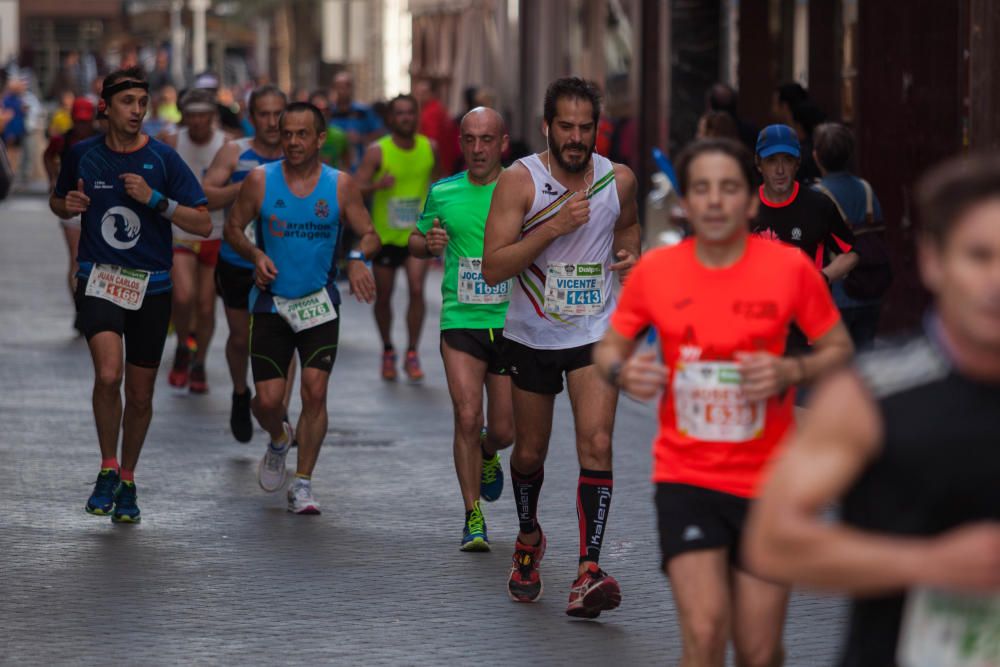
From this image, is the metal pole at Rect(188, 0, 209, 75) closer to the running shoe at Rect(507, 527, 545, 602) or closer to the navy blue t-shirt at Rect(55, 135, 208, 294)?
the navy blue t-shirt at Rect(55, 135, 208, 294)

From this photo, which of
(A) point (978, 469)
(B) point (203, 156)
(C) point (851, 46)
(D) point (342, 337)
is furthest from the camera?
(D) point (342, 337)

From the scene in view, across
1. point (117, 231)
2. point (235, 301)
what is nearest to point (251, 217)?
point (117, 231)

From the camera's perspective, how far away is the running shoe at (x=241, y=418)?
37.1 feet

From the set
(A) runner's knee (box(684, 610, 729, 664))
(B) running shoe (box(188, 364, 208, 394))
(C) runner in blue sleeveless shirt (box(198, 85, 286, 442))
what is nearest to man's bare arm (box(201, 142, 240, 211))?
(C) runner in blue sleeveless shirt (box(198, 85, 286, 442))

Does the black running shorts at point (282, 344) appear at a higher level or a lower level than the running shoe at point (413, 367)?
higher

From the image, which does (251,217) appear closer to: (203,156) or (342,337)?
(203,156)

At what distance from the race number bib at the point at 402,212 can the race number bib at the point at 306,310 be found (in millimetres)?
5431

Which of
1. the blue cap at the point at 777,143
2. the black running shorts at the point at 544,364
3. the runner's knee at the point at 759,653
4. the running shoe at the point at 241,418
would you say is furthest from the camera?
the running shoe at the point at 241,418

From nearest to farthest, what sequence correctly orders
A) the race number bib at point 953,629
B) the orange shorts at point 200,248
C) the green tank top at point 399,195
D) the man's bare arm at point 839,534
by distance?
1. the man's bare arm at point 839,534
2. the race number bib at point 953,629
3. the orange shorts at point 200,248
4. the green tank top at point 399,195

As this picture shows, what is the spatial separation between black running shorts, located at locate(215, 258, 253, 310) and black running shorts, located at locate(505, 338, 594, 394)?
174 inches

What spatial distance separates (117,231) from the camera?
356 inches

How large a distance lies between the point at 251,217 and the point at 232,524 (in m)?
1.44

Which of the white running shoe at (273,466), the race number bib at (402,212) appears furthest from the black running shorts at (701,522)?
the race number bib at (402,212)

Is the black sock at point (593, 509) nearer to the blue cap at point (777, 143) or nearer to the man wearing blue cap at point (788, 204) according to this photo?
the man wearing blue cap at point (788, 204)
